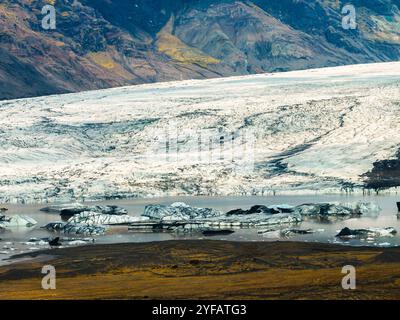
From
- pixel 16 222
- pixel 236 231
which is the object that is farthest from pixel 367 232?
pixel 16 222

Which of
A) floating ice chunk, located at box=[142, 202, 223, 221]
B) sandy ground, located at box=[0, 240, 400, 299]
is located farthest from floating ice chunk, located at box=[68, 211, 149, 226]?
sandy ground, located at box=[0, 240, 400, 299]

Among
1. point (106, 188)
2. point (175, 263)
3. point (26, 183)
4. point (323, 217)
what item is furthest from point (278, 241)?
point (26, 183)

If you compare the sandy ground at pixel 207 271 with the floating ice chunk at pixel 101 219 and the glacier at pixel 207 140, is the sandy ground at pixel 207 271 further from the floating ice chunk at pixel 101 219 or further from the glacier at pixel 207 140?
the glacier at pixel 207 140

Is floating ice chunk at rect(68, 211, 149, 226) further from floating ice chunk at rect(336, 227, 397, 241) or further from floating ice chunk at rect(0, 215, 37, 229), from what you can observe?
floating ice chunk at rect(336, 227, 397, 241)

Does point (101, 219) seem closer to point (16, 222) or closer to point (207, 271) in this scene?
point (16, 222)

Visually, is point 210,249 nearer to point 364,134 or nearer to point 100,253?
point 100,253

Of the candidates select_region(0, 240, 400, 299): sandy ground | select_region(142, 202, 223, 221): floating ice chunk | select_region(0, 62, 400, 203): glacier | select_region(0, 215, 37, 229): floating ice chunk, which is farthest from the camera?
select_region(0, 62, 400, 203): glacier

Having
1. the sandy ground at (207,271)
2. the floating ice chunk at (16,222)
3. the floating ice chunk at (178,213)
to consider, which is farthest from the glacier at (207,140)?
the sandy ground at (207,271)
